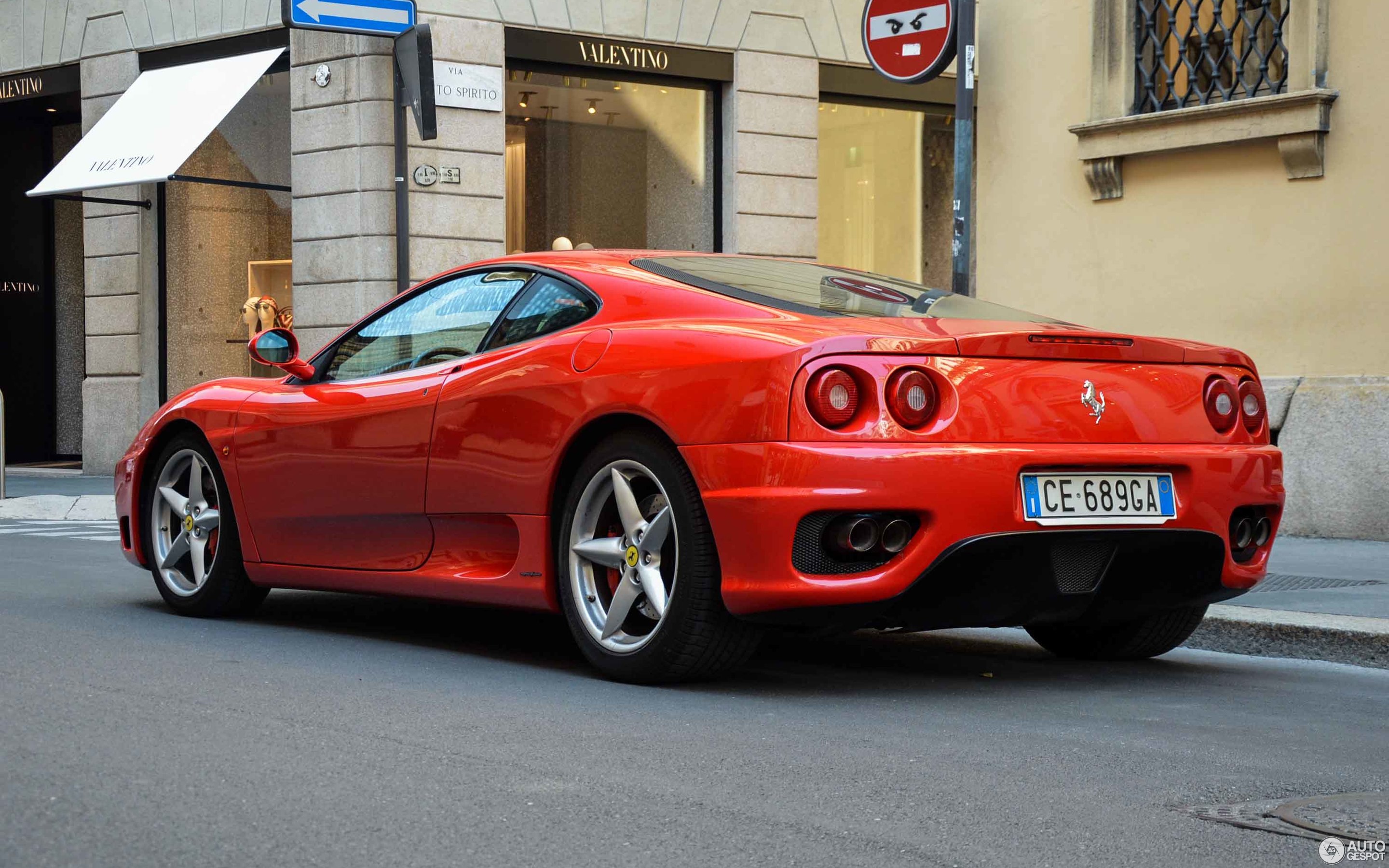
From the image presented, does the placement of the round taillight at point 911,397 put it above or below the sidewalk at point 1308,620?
above

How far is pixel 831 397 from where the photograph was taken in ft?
14.7

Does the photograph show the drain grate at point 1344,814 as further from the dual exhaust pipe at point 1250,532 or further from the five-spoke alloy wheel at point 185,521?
the five-spoke alloy wheel at point 185,521

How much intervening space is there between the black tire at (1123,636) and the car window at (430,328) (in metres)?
1.94

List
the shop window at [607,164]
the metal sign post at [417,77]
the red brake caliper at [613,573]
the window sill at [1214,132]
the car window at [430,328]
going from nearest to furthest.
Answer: the red brake caliper at [613,573], the car window at [430,328], the window sill at [1214,132], the metal sign post at [417,77], the shop window at [607,164]

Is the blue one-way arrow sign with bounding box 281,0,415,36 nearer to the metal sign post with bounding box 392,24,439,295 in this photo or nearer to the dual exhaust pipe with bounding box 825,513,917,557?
the metal sign post with bounding box 392,24,439,295

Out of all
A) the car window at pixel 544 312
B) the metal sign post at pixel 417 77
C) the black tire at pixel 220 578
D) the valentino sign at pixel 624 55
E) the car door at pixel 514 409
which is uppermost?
the valentino sign at pixel 624 55

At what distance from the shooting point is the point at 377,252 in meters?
15.5

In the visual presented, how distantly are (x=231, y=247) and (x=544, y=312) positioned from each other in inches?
493

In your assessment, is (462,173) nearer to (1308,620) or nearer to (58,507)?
(58,507)

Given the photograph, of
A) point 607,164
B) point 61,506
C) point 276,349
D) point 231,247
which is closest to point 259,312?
point 231,247

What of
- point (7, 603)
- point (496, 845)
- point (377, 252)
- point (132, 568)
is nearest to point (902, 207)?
point (377, 252)

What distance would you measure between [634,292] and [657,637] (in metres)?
1.05

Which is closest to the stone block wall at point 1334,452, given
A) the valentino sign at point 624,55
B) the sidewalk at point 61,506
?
the sidewalk at point 61,506

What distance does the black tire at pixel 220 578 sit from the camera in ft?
21.2
